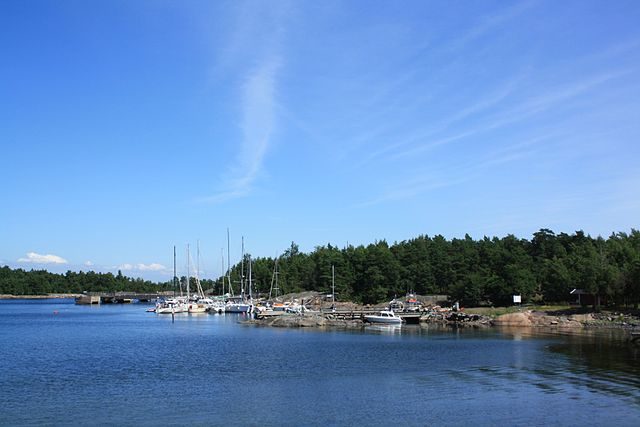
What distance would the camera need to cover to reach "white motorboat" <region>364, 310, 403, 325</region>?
367ft

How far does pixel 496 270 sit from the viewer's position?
438 feet

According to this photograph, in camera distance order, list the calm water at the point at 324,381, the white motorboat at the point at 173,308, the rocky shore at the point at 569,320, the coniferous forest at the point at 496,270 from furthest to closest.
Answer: the white motorboat at the point at 173,308, the coniferous forest at the point at 496,270, the rocky shore at the point at 569,320, the calm water at the point at 324,381

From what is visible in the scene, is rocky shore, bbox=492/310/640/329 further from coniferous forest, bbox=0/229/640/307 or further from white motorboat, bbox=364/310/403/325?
white motorboat, bbox=364/310/403/325

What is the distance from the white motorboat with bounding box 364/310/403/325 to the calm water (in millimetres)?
29165

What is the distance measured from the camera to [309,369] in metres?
54.3

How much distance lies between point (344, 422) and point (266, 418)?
182 inches

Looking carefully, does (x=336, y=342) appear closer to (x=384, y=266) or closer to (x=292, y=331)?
(x=292, y=331)

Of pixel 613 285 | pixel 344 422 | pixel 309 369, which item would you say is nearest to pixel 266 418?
pixel 344 422

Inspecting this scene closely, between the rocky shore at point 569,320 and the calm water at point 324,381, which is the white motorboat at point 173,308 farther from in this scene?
the rocky shore at point 569,320

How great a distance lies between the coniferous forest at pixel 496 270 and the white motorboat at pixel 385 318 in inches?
907

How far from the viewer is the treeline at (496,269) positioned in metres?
111

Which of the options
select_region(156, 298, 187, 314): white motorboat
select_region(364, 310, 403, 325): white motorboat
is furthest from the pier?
select_region(156, 298, 187, 314): white motorboat

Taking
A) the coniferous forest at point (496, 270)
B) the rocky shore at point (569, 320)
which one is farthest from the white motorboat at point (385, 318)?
the coniferous forest at point (496, 270)

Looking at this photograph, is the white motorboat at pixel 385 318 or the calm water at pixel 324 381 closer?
the calm water at pixel 324 381
